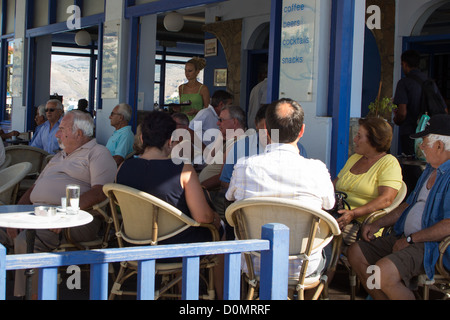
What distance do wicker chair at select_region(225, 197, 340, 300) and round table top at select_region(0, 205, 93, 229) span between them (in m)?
0.78

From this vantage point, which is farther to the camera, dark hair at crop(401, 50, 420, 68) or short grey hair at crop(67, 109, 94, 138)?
dark hair at crop(401, 50, 420, 68)

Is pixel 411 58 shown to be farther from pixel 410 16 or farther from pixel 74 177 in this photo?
pixel 74 177

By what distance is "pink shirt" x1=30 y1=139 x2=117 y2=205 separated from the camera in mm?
3768

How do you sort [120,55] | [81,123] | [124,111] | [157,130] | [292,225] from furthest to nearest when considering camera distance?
[120,55] < [124,111] < [81,123] < [157,130] < [292,225]

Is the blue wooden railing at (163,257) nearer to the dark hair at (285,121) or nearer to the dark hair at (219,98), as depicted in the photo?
the dark hair at (285,121)

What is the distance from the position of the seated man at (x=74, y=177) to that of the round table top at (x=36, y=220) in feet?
1.59

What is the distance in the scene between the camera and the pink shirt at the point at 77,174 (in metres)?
3.77

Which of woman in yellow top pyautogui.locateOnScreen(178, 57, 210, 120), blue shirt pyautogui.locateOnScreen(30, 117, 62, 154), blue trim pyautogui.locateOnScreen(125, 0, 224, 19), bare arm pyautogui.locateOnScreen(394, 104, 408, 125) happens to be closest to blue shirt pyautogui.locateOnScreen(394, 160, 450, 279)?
bare arm pyautogui.locateOnScreen(394, 104, 408, 125)

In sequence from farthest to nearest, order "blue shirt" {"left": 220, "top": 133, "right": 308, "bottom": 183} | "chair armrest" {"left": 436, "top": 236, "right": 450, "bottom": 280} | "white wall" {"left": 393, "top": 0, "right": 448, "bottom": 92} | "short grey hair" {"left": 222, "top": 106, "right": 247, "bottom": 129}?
"white wall" {"left": 393, "top": 0, "right": 448, "bottom": 92} < "short grey hair" {"left": 222, "top": 106, "right": 247, "bottom": 129} < "blue shirt" {"left": 220, "top": 133, "right": 308, "bottom": 183} < "chair armrest" {"left": 436, "top": 236, "right": 450, "bottom": 280}

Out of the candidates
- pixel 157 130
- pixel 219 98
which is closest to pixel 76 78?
pixel 219 98

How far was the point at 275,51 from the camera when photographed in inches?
197

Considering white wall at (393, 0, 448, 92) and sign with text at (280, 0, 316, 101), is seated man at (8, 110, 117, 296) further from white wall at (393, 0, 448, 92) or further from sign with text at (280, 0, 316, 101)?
white wall at (393, 0, 448, 92)

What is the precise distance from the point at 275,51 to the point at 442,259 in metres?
2.65

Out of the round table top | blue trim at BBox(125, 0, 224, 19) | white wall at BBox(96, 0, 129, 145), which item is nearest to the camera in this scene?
the round table top
